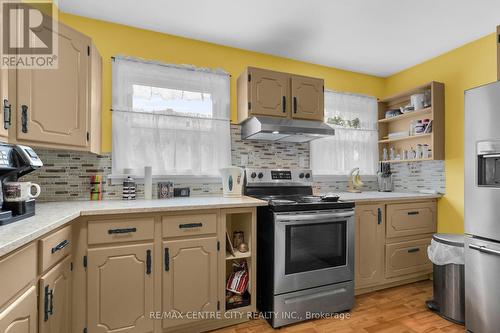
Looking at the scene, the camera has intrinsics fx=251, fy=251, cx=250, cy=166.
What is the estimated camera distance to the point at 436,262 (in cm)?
212

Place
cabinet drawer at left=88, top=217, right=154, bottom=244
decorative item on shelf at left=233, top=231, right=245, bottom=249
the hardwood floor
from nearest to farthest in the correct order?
1. cabinet drawer at left=88, top=217, right=154, bottom=244
2. the hardwood floor
3. decorative item on shelf at left=233, top=231, right=245, bottom=249

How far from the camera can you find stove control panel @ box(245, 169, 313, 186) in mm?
2436

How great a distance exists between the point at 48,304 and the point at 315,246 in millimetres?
1711

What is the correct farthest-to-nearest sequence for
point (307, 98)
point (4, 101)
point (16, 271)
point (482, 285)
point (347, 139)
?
point (347, 139) → point (307, 98) → point (482, 285) → point (4, 101) → point (16, 271)

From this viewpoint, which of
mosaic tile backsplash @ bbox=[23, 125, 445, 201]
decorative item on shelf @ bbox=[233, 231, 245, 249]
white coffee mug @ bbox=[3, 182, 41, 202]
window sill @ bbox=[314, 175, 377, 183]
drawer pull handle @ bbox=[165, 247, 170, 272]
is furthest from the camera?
window sill @ bbox=[314, 175, 377, 183]

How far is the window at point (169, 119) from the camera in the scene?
220 centimetres

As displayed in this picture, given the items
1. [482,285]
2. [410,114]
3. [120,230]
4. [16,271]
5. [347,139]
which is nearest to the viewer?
[16,271]

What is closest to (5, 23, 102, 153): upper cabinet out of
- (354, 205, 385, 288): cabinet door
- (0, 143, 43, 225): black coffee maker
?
(0, 143, 43, 225): black coffee maker

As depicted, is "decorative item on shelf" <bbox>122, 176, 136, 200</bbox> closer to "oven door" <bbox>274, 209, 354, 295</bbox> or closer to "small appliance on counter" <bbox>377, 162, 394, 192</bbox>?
"oven door" <bbox>274, 209, 354, 295</bbox>

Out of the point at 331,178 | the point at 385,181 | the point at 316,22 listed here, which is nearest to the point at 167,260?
the point at 331,178

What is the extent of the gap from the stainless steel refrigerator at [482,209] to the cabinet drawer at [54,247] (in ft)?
8.42

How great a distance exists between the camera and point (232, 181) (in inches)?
90.1

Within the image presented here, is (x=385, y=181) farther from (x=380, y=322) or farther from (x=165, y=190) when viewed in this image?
(x=165, y=190)

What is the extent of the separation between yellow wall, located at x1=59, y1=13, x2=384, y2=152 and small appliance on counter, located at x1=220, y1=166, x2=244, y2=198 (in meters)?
0.64
